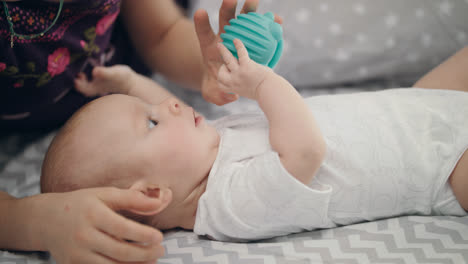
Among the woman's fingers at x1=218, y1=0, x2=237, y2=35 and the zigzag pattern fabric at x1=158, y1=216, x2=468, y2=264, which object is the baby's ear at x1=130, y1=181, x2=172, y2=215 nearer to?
the zigzag pattern fabric at x1=158, y1=216, x2=468, y2=264

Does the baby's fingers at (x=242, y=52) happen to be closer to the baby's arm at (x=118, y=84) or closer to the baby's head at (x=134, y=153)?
the baby's head at (x=134, y=153)

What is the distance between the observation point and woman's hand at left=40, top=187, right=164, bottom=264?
0.56 metres

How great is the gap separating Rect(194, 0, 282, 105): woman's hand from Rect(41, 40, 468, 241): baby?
0.24ft

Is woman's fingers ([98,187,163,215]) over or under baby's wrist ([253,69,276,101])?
under

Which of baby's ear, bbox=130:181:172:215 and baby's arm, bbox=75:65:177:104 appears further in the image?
baby's arm, bbox=75:65:177:104

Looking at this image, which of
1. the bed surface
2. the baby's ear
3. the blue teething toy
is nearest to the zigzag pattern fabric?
the bed surface

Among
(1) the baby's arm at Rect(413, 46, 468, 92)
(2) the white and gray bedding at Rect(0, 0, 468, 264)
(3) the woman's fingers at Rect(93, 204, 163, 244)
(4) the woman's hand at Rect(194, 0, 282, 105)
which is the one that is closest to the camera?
(3) the woman's fingers at Rect(93, 204, 163, 244)

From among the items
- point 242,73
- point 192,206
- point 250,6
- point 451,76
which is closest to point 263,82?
point 242,73

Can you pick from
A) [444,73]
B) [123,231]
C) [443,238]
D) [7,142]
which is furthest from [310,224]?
[7,142]

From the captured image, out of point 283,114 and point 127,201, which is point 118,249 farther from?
point 283,114

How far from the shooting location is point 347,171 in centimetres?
74

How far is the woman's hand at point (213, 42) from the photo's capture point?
764 millimetres

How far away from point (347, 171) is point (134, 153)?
38cm

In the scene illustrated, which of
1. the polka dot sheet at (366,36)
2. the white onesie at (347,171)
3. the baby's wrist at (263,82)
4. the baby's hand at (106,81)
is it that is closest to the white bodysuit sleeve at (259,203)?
the white onesie at (347,171)
